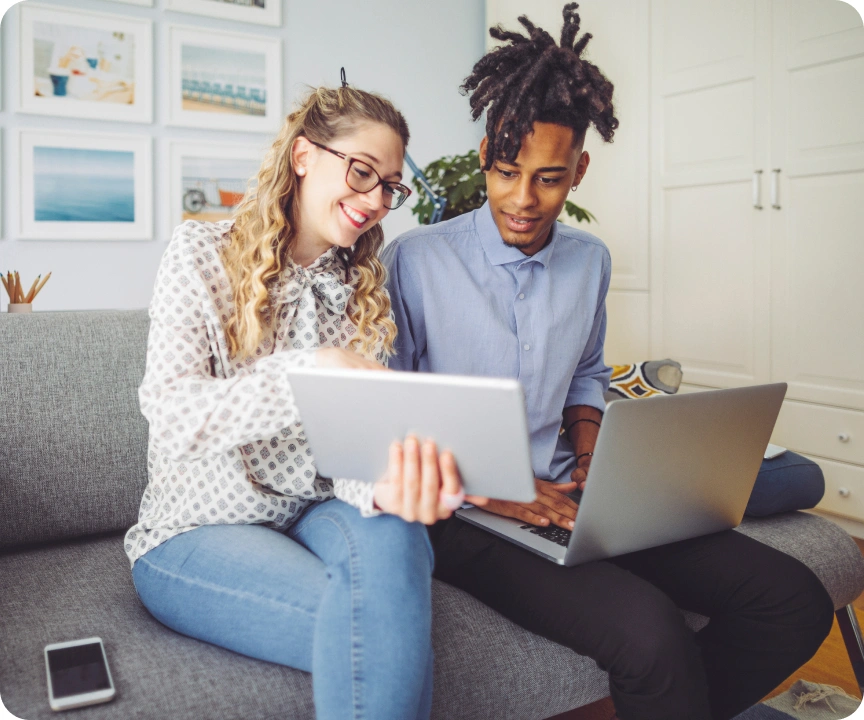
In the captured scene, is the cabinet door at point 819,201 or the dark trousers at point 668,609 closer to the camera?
the dark trousers at point 668,609

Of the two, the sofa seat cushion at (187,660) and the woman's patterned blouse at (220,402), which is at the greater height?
the woman's patterned blouse at (220,402)

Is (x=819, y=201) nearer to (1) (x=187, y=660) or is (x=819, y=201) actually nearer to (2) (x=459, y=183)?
(2) (x=459, y=183)

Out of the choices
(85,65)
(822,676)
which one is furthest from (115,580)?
(85,65)

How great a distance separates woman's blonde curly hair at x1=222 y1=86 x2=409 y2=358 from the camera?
1.06 meters

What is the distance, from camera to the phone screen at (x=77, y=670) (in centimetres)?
84

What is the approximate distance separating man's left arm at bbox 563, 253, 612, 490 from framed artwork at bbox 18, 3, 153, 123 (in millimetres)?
2282

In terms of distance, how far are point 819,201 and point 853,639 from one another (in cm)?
146

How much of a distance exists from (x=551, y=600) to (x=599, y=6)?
2646 mm

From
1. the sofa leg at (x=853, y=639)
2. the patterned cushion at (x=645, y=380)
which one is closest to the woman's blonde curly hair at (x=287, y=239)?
the patterned cushion at (x=645, y=380)

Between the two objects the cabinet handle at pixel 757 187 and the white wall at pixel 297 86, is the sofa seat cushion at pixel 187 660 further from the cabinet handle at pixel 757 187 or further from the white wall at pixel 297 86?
the white wall at pixel 297 86

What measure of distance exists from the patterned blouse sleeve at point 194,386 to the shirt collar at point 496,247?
538 mm

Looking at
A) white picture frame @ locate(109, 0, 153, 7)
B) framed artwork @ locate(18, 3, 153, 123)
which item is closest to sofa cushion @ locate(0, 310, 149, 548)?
framed artwork @ locate(18, 3, 153, 123)

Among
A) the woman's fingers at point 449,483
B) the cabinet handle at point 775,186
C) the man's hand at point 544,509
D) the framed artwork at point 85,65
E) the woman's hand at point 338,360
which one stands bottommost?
the man's hand at point 544,509

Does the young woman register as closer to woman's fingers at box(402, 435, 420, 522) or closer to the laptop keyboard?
woman's fingers at box(402, 435, 420, 522)
